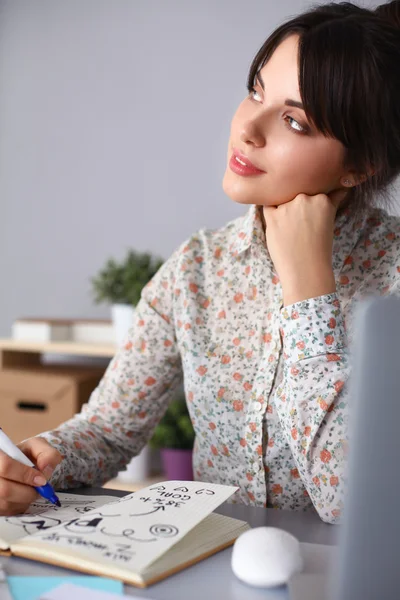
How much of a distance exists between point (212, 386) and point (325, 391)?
275 mm

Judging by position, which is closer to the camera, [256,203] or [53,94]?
[256,203]

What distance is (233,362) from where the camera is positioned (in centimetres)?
110

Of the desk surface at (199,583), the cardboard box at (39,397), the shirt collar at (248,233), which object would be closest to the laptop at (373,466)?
the desk surface at (199,583)

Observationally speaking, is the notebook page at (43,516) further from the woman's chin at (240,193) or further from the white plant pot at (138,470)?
the white plant pot at (138,470)

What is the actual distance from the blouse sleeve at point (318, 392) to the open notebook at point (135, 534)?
0.19 metres

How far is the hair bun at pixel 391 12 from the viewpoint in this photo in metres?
1.06

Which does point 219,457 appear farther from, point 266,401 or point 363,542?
point 363,542

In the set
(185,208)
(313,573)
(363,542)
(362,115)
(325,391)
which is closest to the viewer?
(363,542)

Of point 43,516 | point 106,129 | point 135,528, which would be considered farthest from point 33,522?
point 106,129

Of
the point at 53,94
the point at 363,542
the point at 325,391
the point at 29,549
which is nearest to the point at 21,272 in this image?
the point at 53,94

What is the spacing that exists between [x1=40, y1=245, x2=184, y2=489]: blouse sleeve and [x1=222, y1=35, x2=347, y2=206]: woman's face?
246 mm

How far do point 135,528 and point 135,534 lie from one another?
0.01 m

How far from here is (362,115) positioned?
3.26 ft

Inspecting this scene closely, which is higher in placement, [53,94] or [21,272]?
[53,94]
